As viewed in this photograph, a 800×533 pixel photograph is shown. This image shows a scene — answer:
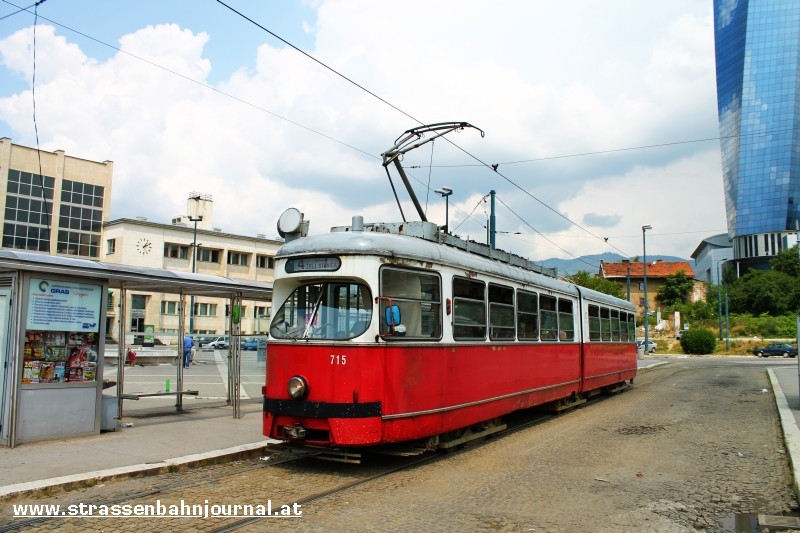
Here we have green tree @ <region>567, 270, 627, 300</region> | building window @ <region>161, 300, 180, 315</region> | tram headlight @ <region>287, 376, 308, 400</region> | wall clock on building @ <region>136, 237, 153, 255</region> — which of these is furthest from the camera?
wall clock on building @ <region>136, 237, 153, 255</region>

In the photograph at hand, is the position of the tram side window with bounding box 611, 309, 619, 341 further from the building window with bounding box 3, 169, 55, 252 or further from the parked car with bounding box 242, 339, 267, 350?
the building window with bounding box 3, 169, 55, 252

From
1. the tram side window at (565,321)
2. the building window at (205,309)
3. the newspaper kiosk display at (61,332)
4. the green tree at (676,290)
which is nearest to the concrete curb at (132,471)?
the newspaper kiosk display at (61,332)

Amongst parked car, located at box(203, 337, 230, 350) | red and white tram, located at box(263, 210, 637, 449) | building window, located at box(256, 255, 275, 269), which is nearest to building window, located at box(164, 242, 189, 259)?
building window, located at box(256, 255, 275, 269)

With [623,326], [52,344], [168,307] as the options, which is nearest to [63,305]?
[52,344]

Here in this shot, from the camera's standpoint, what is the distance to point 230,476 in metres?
8.09

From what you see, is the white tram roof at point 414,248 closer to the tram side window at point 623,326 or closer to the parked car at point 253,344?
the parked car at point 253,344

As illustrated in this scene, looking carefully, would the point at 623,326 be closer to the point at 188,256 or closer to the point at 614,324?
the point at 614,324

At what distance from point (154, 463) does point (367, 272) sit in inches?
146

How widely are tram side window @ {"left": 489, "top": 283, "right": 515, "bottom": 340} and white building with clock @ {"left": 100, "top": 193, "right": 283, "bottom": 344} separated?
1787 inches

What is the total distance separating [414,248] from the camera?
8898mm

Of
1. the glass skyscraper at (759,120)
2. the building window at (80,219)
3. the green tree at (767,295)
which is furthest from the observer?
the glass skyscraper at (759,120)

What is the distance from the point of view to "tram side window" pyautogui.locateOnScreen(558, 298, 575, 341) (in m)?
14.4

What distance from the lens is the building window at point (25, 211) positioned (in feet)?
196

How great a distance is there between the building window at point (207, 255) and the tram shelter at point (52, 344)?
177ft
